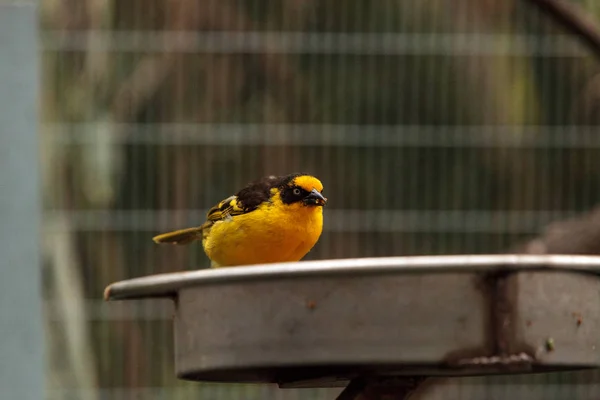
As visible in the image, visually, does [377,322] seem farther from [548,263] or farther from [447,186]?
[447,186]

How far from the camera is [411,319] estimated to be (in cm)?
232

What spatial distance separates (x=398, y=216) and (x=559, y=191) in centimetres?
90

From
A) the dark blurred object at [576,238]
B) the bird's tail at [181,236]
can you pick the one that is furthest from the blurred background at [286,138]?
the bird's tail at [181,236]

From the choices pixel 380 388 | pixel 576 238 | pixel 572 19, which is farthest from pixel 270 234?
pixel 576 238

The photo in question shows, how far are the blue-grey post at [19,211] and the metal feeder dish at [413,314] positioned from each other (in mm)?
932

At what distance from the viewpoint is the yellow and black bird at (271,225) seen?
4.50 metres

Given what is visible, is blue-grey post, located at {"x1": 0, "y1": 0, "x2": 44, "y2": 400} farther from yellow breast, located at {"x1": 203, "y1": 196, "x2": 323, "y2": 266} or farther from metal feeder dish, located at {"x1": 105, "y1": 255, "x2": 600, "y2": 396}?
yellow breast, located at {"x1": 203, "y1": 196, "x2": 323, "y2": 266}

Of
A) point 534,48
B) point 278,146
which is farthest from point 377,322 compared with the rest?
point 534,48

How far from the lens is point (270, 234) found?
450cm

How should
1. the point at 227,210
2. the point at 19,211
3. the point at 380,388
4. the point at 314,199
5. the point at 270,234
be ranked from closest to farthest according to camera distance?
the point at 380,388, the point at 19,211, the point at 270,234, the point at 314,199, the point at 227,210

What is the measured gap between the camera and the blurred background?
23.4 feet

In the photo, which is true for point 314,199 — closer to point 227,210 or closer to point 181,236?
point 227,210

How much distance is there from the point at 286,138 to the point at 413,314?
4861 millimetres

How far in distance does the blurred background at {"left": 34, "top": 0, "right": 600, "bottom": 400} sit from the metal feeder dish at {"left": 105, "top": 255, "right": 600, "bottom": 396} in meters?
4.58
